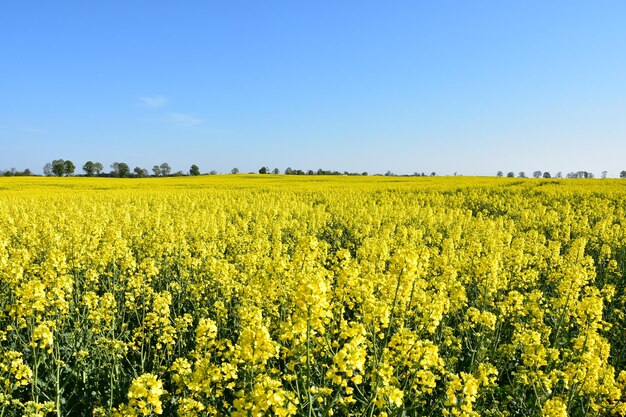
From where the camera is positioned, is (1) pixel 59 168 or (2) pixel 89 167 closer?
(1) pixel 59 168

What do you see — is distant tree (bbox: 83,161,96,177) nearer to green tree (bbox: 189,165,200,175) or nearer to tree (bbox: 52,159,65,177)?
tree (bbox: 52,159,65,177)

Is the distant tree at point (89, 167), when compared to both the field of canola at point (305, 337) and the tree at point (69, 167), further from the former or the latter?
the field of canola at point (305, 337)

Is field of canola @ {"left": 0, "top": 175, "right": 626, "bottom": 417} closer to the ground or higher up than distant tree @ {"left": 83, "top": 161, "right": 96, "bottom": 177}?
closer to the ground

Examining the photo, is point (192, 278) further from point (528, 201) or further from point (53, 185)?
point (53, 185)

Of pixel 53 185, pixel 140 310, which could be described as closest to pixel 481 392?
pixel 140 310

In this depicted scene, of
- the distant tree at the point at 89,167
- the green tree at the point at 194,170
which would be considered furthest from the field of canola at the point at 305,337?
the distant tree at the point at 89,167

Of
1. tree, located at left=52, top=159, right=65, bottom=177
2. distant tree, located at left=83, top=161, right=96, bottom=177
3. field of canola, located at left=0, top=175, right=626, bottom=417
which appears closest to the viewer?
field of canola, located at left=0, top=175, right=626, bottom=417

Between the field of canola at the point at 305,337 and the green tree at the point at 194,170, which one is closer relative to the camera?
the field of canola at the point at 305,337

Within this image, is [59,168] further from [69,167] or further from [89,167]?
[89,167]

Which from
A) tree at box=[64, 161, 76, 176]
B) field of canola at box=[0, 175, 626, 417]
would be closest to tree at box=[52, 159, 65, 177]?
tree at box=[64, 161, 76, 176]

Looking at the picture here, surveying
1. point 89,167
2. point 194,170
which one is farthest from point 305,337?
point 89,167

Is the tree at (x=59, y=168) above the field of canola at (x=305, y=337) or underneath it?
above

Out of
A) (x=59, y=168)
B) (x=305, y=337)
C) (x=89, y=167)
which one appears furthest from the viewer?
(x=89, y=167)

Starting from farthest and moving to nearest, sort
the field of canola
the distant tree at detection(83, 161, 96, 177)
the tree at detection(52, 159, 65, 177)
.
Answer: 1. the distant tree at detection(83, 161, 96, 177)
2. the tree at detection(52, 159, 65, 177)
3. the field of canola
